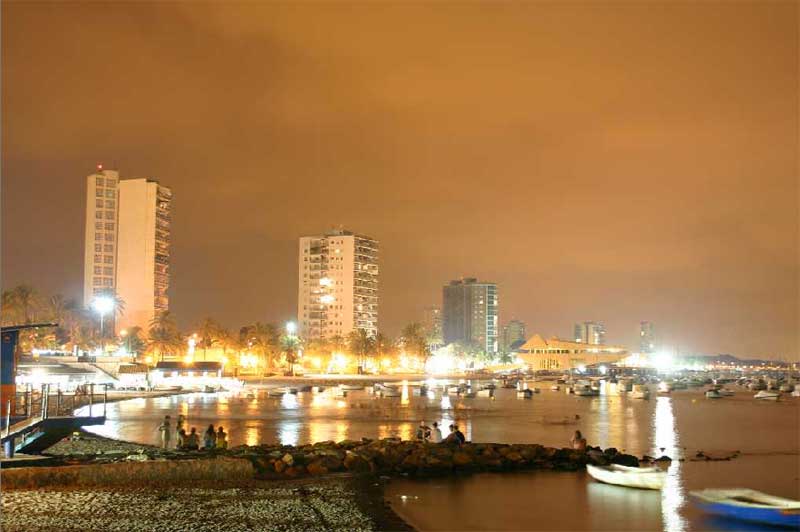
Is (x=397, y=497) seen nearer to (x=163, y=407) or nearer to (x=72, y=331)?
(x=163, y=407)

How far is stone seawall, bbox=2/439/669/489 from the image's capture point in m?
27.2

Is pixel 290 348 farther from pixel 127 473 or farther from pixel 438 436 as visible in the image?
pixel 127 473

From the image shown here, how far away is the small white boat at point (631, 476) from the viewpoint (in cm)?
3114

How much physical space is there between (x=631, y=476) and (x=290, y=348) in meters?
153

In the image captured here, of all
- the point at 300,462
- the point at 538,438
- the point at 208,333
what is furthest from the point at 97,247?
the point at 300,462

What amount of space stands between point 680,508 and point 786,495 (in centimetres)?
736

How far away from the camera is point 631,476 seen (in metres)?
31.7

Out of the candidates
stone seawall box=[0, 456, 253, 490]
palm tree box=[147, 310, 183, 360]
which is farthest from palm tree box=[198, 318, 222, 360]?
stone seawall box=[0, 456, 253, 490]

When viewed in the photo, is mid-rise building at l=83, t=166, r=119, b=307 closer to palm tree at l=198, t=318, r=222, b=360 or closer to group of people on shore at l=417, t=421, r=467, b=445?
palm tree at l=198, t=318, r=222, b=360

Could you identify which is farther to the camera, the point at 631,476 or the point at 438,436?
the point at 438,436

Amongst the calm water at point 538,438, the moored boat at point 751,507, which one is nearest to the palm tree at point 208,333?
the calm water at point 538,438

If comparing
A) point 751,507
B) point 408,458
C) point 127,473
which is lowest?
point 751,507

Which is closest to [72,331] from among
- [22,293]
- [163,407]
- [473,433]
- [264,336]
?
[22,293]

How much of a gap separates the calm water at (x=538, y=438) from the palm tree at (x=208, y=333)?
A: 62.5 meters
